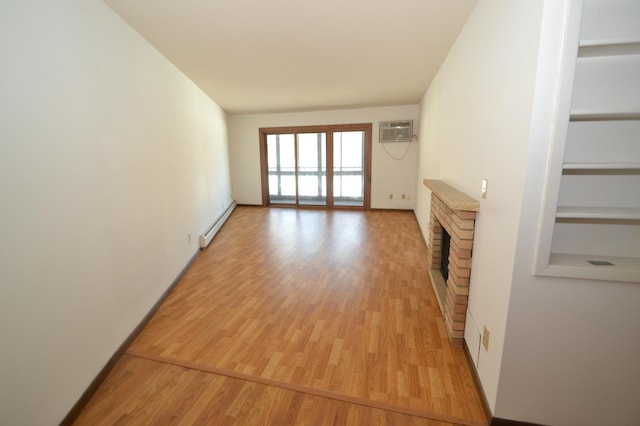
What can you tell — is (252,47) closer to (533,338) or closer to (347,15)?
(347,15)

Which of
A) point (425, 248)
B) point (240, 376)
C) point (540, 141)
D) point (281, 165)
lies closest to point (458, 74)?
point (540, 141)

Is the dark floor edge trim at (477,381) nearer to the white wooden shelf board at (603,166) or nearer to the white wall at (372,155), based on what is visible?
the white wooden shelf board at (603,166)

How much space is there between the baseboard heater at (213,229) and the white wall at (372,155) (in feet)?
3.58

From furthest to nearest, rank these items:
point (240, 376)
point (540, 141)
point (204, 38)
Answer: point (204, 38)
point (240, 376)
point (540, 141)

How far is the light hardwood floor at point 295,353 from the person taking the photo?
1.65 metres

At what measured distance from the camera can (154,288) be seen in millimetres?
2789

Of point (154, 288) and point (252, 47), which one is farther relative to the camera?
point (252, 47)

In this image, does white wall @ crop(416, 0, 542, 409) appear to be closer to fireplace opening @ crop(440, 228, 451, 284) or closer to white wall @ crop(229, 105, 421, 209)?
fireplace opening @ crop(440, 228, 451, 284)

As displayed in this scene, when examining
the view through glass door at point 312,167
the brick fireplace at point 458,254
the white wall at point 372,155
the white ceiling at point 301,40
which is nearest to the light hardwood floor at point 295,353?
the brick fireplace at point 458,254

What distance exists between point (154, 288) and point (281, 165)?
19.8 feet

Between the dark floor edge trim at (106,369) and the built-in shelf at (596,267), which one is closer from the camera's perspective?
the built-in shelf at (596,267)

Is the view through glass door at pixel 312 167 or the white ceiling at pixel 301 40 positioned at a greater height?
the white ceiling at pixel 301 40

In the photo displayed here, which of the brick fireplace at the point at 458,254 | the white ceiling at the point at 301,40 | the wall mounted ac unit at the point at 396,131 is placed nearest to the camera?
the brick fireplace at the point at 458,254

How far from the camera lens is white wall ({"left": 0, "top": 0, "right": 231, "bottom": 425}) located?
4.53 feet
